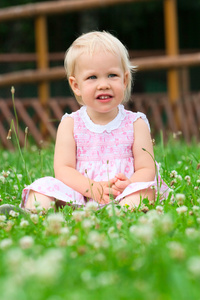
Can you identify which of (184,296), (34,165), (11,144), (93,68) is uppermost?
(93,68)

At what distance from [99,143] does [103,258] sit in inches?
64.9

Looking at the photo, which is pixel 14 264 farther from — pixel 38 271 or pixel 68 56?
pixel 68 56

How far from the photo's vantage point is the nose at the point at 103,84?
3.15 m

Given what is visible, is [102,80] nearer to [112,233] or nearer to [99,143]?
[99,143]

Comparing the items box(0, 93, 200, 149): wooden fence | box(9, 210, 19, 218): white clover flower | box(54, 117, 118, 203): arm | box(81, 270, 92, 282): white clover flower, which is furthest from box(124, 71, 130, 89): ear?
box(0, 93, 200, 149): wooden fence

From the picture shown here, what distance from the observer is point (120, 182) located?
9.91 ft

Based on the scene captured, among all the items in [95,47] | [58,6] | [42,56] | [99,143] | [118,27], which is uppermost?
[58,6]

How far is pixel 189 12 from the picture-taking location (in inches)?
657

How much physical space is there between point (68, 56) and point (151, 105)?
466 centimetres

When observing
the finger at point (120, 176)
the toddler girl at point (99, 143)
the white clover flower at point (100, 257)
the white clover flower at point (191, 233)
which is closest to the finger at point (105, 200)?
the toddler girl at point (99, 143)

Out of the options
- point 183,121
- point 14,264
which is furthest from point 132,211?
point 183,121

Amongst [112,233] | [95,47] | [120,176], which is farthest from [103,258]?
[95,47]

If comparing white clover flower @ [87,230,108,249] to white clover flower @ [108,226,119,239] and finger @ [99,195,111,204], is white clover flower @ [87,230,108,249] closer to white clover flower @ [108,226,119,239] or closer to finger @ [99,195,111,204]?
white clover flower @ [108,226,119,239]

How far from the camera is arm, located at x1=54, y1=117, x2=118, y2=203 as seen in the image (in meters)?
3.04
